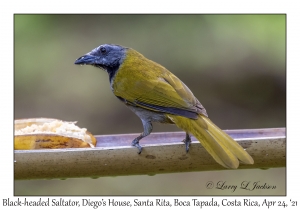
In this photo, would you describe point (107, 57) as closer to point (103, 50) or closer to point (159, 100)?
point (103, 50)

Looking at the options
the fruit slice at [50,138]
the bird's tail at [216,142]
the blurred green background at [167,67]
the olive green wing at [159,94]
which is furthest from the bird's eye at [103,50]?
the blurred green background at [167,67]

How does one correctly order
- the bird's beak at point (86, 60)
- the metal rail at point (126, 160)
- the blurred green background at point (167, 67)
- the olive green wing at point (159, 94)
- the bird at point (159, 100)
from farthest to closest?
1. the blurred green background at point (167, 67)
2. the bird's beak at point (86, 60)
3. the olive green wing at point (159, 94)
4. the bird at point (159, 100)
5. the metal rail at point (126, 160)

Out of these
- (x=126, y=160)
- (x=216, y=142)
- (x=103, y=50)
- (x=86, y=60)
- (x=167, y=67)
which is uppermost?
(x=167, y=67)

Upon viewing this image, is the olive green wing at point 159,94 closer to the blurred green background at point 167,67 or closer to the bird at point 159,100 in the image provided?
the bird at point 159,100

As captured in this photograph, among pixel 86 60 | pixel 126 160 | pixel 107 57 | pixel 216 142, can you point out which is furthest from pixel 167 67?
pixel 126 160

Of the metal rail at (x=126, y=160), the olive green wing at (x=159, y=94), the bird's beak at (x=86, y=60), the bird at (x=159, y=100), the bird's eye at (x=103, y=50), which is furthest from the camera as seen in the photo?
the bird's eye at (x=103, y=50)
